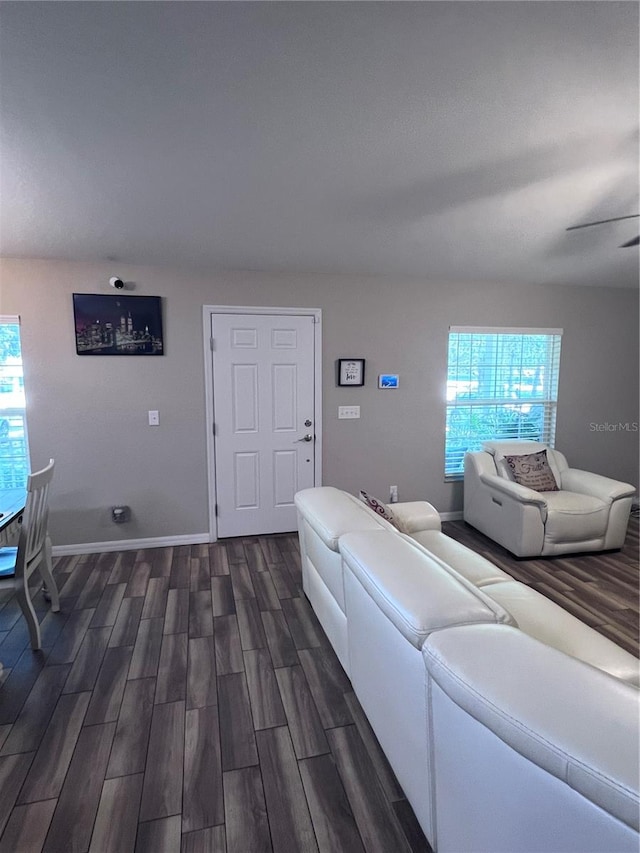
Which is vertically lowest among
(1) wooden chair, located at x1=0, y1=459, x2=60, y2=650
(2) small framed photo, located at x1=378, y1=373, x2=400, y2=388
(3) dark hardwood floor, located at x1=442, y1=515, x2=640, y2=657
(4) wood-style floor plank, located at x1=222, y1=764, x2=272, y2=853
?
(4) wood-style floor plank, located at x1=222, y1=764, x2=272, y2=853

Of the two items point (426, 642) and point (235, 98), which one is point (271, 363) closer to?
point (235, 98)

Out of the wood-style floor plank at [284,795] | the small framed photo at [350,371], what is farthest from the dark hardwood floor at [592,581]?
the wood-style floor plank at [284,795]

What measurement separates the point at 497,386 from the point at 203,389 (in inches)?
117

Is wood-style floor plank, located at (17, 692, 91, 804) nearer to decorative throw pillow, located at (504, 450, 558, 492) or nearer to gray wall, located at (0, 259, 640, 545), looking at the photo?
gray wall, located at (0, 259, 640, 545)

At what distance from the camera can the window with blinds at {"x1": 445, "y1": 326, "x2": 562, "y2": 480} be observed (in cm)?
422

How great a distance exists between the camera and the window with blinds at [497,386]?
13.9ft

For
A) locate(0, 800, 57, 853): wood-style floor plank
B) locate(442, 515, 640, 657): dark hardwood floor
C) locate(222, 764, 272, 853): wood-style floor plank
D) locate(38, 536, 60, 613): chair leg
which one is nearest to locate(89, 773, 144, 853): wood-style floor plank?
locate(0, 800, 57, 853): wood-style floor plank

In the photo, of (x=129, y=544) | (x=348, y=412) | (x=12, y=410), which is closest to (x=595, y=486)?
(x=348, y=412)

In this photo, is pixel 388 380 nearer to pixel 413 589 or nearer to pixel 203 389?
pixel 203 389

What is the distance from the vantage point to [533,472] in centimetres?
381

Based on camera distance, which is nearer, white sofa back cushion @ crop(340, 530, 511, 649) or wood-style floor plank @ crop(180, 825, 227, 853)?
white sofa back cushion @ crop(340, 530, 511, 649)

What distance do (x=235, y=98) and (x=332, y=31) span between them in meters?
0.45

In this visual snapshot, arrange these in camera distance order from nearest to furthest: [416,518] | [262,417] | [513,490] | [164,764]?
[164,764], [416,518], [513,490], [262,417]

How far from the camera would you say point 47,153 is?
5.99 feet
